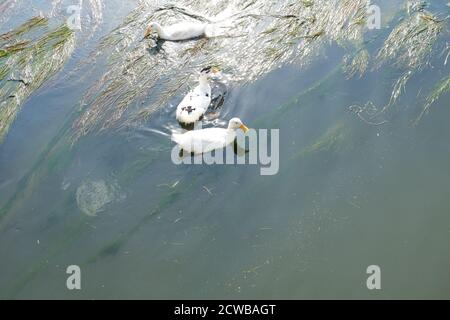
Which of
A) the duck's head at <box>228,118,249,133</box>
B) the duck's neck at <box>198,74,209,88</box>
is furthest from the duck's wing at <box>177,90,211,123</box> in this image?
the duck's head at <box>228,118,249,133</box>

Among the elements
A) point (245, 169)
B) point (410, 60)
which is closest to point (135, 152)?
point (245, 169)

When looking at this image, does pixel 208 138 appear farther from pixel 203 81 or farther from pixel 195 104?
pixel 203 81

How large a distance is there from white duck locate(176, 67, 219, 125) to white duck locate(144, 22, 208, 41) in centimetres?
108

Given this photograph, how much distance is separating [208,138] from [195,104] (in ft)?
1.87

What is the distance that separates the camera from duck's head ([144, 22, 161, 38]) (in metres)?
6.82

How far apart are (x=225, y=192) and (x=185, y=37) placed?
2.80m

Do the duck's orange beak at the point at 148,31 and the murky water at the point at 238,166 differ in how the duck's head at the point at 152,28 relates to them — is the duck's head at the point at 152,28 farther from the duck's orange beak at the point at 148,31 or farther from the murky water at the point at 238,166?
the murky water at the point at 238,166

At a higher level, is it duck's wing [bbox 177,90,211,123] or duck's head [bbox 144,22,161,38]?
duck's head [bbox 144,22,161,38]

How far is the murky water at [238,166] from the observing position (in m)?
4.38

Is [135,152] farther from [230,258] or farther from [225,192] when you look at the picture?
[230,258]

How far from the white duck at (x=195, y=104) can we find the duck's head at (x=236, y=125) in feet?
1.52

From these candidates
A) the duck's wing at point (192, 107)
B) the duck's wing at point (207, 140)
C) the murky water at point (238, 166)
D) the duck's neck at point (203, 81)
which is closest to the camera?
the murky water at point (238, 166)

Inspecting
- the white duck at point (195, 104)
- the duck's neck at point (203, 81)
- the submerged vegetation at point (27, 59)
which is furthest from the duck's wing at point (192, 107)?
the submerged vegetation at point (27, 59)

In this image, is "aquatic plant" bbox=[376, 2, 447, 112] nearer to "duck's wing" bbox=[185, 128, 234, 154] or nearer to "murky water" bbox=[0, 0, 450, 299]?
"murky water" bbox=[0, 0, 450, 299]
